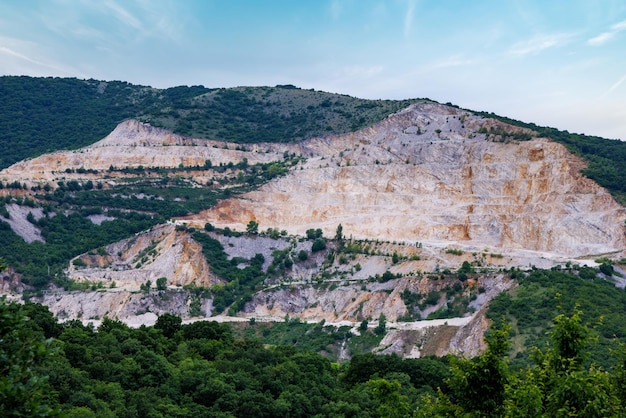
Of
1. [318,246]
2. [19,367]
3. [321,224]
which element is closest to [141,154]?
[321,224]

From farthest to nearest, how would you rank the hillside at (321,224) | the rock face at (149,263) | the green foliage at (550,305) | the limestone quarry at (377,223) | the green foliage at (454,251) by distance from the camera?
the rock face at (149,263), the green foliage at (454,251), the limestone quarry at (377,223), the hillside at (321,224), the green foliage at (550,305)

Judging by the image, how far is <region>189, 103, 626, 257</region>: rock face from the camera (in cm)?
10712

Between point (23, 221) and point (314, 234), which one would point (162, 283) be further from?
point (23, 221)

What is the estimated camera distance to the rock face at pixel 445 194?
351ft

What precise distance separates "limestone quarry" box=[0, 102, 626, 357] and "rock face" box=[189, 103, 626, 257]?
0.22m

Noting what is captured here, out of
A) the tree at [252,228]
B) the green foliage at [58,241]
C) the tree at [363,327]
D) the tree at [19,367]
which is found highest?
the tree at [19,367]

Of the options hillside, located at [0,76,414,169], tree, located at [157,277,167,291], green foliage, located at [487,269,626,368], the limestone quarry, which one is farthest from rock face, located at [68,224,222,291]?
hillside, located at [0,76,414,169]

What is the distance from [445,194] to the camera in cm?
12312

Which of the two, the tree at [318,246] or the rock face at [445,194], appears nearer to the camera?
the tree at [318,246]

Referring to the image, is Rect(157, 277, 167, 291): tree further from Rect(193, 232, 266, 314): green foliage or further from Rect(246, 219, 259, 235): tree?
Rect(246, 219, 259, 235): tree

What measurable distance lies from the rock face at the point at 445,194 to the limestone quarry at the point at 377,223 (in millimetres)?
225

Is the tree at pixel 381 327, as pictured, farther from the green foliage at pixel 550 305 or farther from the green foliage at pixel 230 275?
the green foliage at pixel 230 275

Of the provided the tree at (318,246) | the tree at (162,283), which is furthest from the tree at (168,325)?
the tree at (318,246)

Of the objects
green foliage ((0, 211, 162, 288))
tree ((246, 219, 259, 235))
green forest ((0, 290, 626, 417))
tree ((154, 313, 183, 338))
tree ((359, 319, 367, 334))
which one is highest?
green forest ((0, 290, 626, 417))
